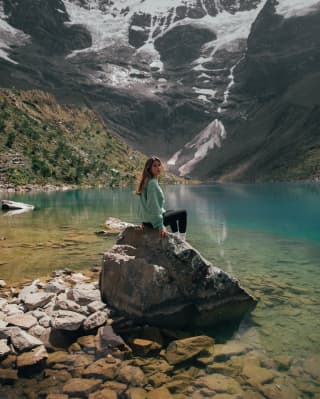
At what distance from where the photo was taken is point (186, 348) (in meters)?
11.9

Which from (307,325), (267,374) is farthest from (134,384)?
(307,325)

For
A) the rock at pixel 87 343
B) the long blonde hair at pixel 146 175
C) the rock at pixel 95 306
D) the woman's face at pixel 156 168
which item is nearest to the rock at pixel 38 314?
the rock at pixel 95 306

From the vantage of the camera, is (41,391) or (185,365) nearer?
(41,391)

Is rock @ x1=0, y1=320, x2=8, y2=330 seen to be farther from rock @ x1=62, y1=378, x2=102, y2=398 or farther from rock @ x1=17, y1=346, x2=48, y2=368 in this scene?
rock @ x1=62, y1=378, x2=102, y2=398

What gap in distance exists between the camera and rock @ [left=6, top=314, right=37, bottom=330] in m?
12.6

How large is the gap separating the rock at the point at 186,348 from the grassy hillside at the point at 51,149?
105605mm

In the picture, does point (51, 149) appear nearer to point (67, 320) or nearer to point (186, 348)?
point (67, 320)

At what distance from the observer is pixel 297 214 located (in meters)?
54.9

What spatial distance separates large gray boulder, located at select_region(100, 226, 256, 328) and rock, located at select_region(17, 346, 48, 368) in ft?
11.0

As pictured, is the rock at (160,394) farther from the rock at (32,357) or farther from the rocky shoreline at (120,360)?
the rock at (32,357)

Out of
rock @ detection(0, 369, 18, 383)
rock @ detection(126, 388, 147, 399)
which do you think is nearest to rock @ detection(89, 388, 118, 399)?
rock @ detection(126, 388, 147, 399)

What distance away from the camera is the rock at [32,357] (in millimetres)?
10797

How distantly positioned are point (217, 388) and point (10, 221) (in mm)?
39265

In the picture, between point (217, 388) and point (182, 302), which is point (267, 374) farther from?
point (182, 302)
